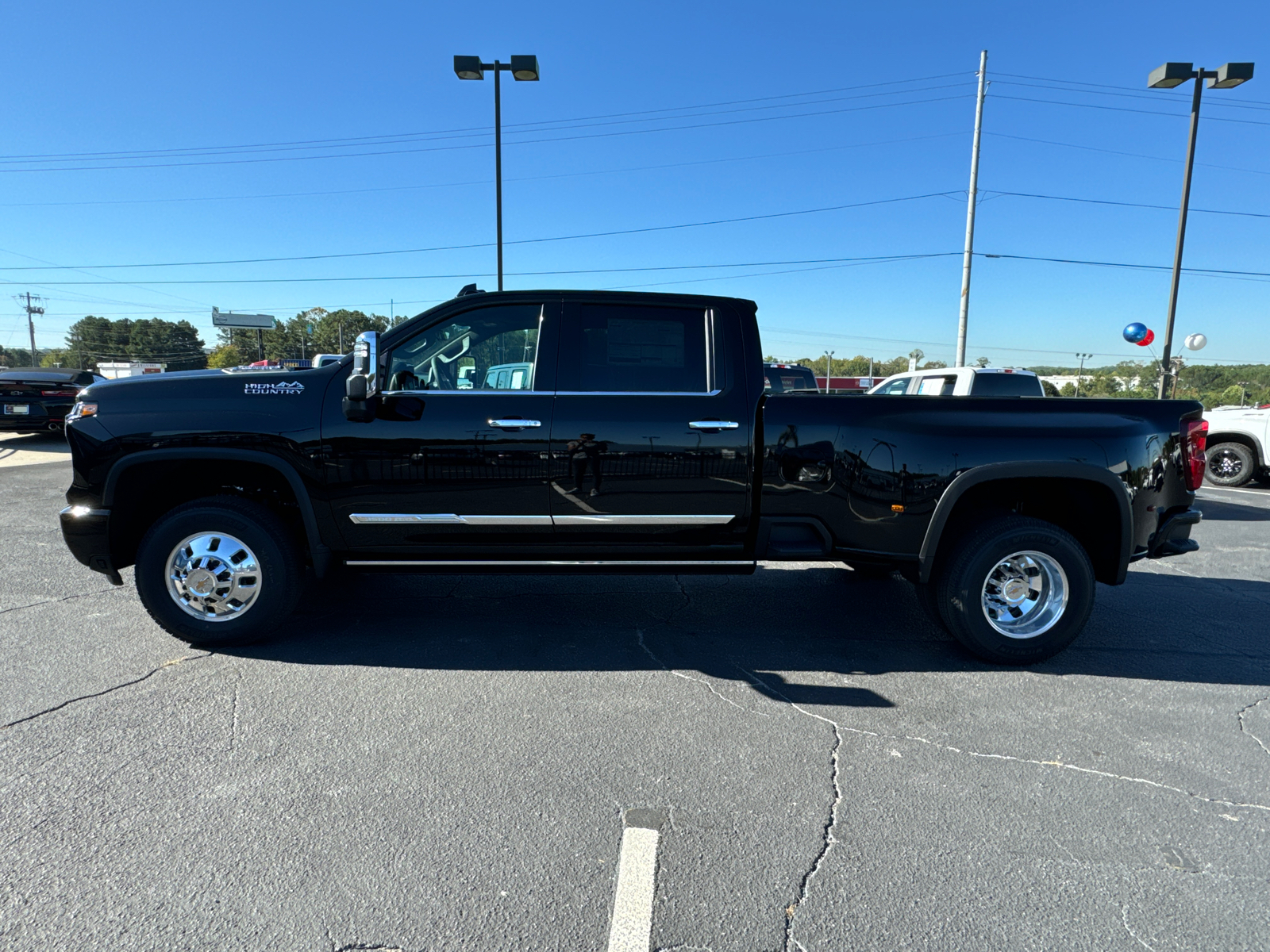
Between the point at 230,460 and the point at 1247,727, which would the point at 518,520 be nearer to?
the point at 230,460

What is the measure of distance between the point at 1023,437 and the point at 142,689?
Result: 15.0 feet

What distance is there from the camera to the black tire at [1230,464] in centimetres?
1127

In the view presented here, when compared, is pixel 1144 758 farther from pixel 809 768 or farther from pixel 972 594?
pixel 809 768

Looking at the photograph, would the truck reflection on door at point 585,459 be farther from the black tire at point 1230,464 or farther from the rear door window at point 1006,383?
the black tire at point 1230,464

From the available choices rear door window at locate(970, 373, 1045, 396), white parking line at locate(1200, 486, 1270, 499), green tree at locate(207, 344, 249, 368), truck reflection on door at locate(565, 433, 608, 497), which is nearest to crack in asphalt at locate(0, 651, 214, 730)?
truck reflection on door at locate(565, 433, 608, 497)

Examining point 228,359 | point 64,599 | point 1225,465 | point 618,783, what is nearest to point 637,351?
point 618,783

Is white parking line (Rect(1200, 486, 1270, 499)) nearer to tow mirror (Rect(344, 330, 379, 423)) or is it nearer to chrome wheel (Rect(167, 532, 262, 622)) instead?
tow mirror (Rect(344, 330, 379, 423))

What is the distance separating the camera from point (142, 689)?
3.56 meters

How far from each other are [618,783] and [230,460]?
2.73m

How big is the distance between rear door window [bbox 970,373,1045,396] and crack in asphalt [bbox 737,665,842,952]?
7679 mm

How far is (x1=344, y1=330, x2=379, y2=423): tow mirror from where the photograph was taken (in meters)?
3.65

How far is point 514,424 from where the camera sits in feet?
13.0

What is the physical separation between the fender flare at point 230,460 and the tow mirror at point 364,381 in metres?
0.45

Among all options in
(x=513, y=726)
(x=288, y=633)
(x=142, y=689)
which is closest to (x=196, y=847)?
(x=513, y=726)
